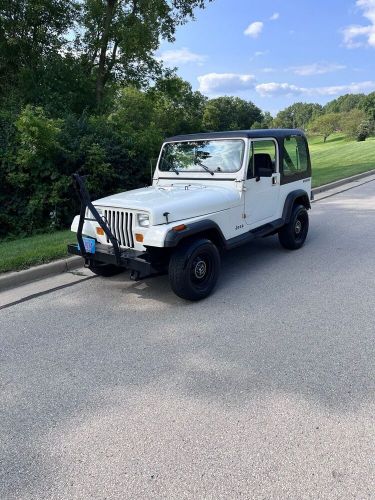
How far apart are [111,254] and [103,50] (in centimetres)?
1382

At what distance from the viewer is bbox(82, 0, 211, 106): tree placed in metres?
14.9

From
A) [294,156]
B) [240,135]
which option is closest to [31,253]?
[240,135]

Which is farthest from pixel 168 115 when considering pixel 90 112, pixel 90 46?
pixel 90 112

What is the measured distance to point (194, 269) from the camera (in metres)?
4.42

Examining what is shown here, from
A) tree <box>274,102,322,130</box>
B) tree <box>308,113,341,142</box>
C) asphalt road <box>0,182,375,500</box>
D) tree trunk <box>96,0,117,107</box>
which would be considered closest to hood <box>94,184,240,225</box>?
asphalt road <box>0,182,375,500</box>

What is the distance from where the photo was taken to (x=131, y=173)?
32.2 ft

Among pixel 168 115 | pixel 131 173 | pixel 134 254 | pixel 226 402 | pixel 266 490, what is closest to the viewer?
pixel 266 490

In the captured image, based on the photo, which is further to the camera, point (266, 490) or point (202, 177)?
point (202, 177)

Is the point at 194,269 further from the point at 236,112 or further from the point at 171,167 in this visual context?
the point at 236,112

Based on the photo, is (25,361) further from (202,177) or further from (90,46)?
(90,46)

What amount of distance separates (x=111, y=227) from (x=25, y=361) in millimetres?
1756

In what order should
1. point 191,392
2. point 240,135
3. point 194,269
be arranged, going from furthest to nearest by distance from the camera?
1. point 240,135
2. point 194,269
3. point 191,392

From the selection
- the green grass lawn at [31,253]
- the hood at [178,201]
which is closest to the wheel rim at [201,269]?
the hood at [178,201]

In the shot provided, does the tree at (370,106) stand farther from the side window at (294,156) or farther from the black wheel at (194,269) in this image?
the black wheel at (194,269)
